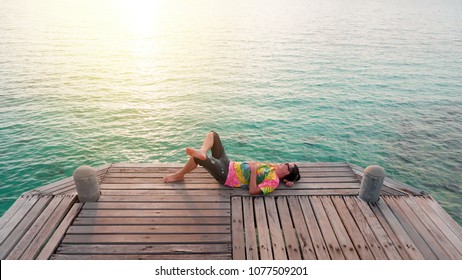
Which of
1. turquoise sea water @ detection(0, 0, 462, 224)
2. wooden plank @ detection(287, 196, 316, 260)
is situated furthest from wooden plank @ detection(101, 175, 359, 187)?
turquoise sea water @ detection(0, 0, 462, 224)

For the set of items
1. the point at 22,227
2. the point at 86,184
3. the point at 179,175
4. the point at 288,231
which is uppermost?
the point at 86,184

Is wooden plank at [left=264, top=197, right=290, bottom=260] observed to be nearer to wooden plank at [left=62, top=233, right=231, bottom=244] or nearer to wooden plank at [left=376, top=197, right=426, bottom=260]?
wooden plank at [left=62, top=233, right=231, bottom=244]

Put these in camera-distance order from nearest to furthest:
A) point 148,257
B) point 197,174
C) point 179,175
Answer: point 148,257 < point 179,175 < point 197,174

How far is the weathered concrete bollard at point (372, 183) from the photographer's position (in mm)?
6852

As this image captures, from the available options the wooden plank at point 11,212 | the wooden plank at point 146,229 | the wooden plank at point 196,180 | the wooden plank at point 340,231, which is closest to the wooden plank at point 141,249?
the wooden plank at point 146,229

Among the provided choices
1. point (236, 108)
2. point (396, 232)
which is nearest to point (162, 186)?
point (396, 232)

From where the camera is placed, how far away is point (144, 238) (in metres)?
6.02

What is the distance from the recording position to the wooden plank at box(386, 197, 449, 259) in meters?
5.82

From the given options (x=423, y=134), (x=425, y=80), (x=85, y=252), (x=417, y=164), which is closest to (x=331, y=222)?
(x=85, y=252)

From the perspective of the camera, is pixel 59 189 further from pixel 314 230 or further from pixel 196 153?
pixel 314 230

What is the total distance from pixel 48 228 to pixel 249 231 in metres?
4.22

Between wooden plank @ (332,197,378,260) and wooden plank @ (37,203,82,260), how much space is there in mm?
5927

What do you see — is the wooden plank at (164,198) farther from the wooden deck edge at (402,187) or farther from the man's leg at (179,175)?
the wooden deck edge at (402,187)

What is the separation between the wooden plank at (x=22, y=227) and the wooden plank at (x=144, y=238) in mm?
925
